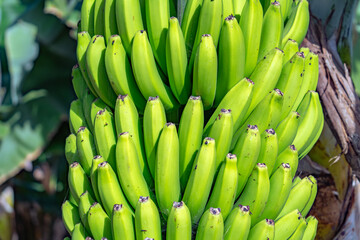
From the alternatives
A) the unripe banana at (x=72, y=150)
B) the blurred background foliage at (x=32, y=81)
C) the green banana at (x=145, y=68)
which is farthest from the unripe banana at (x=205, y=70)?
the blurred background foliage at (x=32, y=81)

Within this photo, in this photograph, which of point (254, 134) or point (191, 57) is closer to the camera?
point (254, 134)

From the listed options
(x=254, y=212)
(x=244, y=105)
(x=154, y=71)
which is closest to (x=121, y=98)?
(x=154, y=71)

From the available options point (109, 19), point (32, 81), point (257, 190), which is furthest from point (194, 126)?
point (32, 81)

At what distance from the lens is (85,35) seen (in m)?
1.48

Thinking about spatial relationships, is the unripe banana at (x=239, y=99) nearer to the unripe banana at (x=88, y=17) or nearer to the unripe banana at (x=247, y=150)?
the unripe banana at (x=247, y=150)

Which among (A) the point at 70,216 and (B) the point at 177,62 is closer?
(B) the point at 177,62

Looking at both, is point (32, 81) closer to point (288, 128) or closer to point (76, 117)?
point (76, 117)

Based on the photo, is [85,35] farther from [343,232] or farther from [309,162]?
[343,232]

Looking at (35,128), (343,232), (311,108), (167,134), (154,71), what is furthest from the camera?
(35,128)

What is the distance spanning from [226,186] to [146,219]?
0.69 ft

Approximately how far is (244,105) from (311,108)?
280 mm

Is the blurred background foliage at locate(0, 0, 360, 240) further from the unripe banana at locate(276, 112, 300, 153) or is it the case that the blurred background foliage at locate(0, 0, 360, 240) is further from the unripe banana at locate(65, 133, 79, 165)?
the unripe banana at locate(276, 112, 300, 153)

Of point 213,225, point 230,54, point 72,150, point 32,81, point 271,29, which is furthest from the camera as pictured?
point 32,81

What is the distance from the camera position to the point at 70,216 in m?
1.43
